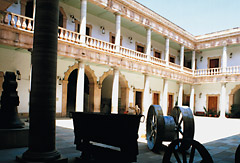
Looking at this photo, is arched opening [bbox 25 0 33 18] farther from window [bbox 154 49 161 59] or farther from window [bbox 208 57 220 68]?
window [bbox 208 57 220 68]

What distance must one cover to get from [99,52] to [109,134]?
33.9ft

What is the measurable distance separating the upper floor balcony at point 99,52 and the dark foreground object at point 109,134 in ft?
16.0

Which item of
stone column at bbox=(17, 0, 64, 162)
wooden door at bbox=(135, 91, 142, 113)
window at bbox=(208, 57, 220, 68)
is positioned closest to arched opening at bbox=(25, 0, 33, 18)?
stone column at bbox=(17, 0, 64, 162)

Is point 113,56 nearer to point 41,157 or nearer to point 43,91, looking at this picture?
point 43,91

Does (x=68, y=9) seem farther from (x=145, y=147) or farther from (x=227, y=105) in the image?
(x=227, y=105)

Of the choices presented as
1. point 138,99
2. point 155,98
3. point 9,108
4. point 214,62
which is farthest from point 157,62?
point 9,108

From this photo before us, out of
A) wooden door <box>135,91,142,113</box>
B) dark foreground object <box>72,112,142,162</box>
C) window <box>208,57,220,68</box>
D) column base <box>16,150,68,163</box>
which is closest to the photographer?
column base <box>16,150,68,163</box>

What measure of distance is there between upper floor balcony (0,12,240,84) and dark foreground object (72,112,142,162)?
4.87m

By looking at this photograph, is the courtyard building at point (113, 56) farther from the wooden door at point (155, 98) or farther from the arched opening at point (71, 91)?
the wooden door at point (155, 98)

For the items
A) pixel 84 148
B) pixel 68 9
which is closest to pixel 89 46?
pixel 68 9

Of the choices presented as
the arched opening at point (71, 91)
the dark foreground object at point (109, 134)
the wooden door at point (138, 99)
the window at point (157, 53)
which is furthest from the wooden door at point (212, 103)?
the dark foreground object at point (109, 134)

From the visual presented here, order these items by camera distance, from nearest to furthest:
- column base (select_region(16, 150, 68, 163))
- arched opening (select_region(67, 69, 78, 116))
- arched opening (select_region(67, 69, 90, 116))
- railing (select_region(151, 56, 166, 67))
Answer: column base (select_region(16, 150, 68, 163)) → railing (select_region(151, 56, 166, 67)) → arched opening (select_region(67, 69, 90, 116)) → arched opening (select_region(67, 69, 78, 116))

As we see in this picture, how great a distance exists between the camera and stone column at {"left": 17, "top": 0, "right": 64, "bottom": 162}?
13.5ft

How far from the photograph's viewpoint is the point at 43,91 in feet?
13.6
